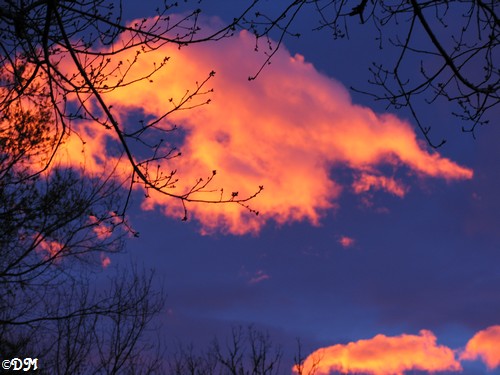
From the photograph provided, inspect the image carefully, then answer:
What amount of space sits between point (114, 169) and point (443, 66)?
324 inches

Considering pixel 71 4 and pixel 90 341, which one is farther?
pixel 90 341

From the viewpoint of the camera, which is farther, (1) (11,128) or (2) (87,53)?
(1) (11,128)

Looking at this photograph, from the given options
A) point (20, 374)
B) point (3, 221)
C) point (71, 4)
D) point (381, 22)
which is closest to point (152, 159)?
point (71, 4)

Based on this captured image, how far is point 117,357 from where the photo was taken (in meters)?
14.1

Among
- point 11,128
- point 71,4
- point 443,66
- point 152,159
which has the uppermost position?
point 11,128

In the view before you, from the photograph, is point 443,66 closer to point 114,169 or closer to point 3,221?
point 3,221

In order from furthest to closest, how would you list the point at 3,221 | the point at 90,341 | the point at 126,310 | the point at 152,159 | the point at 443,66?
the point at 90,341, the point at 126,310, the point at 3,221, the point at 152,159, the point at 443,66

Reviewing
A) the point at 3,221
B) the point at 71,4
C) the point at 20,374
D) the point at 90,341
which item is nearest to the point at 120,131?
the point at 71,4

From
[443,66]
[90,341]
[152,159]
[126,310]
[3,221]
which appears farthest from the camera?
[90,341]

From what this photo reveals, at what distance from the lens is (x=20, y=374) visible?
36.4 ft

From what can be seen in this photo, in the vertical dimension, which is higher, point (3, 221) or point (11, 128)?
point (11, 128)

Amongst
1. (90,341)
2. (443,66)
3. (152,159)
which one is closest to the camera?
(443,66)

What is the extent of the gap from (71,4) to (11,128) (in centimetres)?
586

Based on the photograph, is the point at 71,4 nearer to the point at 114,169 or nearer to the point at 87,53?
the point at 87,53
